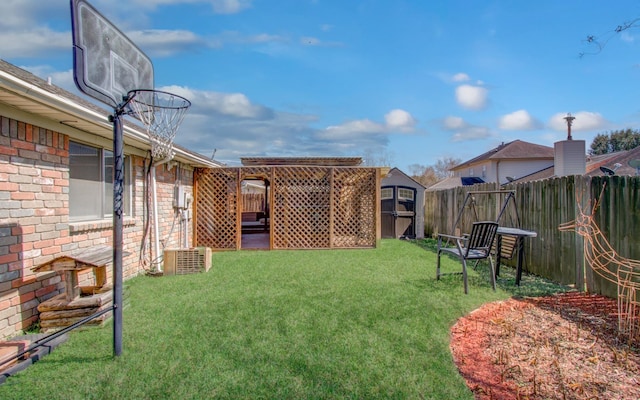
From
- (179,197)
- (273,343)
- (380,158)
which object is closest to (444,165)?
(380,158)

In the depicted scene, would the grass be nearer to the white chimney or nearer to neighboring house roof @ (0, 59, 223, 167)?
neighboring house roof @ (0, 59, 223, 167)

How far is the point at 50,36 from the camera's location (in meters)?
4.86

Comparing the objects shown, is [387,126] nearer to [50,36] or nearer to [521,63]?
[521,63]

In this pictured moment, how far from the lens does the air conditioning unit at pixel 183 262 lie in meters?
6.30

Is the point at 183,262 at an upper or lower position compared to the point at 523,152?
lower

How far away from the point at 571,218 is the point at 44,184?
7249 mm

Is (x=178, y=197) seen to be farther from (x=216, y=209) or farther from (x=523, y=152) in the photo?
(x=523, y=152)

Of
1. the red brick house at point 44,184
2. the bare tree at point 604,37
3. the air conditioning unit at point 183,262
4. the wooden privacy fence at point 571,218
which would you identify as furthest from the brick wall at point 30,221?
the wooden privacy fence at point 571,218

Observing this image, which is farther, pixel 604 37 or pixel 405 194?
pixel 405 194

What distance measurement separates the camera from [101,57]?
10.1 ft

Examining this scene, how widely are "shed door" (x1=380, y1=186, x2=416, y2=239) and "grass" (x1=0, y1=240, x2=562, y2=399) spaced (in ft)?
21.5

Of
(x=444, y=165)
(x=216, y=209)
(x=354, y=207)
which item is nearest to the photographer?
(x=216, y=209)

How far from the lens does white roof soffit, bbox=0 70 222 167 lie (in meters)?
2.83

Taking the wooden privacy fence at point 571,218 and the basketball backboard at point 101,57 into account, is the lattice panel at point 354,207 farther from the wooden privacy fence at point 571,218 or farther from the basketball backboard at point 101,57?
the basketball backboard at point 101,57
